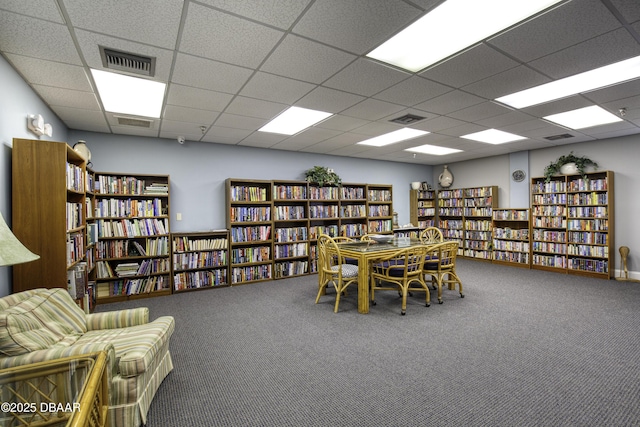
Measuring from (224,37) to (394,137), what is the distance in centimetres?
372

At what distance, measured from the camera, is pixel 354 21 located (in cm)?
200

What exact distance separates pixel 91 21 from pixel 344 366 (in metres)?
3.10

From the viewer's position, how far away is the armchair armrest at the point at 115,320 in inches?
94.0

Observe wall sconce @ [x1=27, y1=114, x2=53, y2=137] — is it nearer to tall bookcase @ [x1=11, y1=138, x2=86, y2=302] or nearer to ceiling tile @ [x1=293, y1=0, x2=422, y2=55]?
tall bookcase @ [x1=11, y1=138, x2=86, y2=302]

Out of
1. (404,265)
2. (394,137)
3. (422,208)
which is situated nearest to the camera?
(404,265)

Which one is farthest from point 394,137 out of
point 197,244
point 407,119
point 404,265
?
point 197,244

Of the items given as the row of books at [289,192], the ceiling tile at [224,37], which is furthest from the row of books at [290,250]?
the ceiling tile at [224,37]

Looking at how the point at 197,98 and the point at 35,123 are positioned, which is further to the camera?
the point at 197,98

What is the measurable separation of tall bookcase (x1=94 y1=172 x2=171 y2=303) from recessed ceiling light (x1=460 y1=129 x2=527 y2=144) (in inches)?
207

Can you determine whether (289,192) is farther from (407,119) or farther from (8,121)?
(8,121)

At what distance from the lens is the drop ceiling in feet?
6.22

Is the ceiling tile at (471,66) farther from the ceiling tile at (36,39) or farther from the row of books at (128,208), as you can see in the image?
the row of books at (128,208)

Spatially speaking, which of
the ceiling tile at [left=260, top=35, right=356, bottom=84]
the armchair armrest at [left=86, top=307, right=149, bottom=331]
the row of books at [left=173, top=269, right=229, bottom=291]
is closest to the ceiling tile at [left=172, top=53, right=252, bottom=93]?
the ceiling tile at [left=260, top=35, right=356, bottom=84]

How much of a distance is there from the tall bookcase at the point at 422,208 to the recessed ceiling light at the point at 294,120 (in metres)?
4.54
